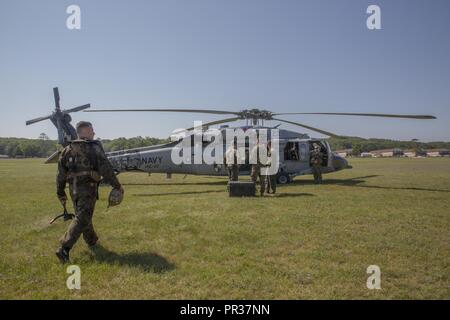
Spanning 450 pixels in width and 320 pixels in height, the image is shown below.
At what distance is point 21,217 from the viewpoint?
8.34 m

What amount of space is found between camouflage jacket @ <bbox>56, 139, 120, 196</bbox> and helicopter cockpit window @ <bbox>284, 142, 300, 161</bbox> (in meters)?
12.0

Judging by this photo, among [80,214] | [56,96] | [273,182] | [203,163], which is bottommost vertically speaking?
[273,182]

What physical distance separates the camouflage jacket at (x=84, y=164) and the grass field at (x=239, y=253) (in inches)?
47.9

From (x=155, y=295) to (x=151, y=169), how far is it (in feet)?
41.9

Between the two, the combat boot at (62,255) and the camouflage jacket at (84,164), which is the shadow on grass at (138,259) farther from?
the camouflage jacket at (84,164)

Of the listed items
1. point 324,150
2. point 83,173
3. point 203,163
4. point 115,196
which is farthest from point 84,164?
point 324,150

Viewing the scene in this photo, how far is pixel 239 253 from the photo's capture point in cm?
528

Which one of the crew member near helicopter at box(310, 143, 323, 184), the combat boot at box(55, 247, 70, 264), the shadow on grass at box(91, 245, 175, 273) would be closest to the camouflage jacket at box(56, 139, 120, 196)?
the combat boot at box(55, 247, 70, 264)

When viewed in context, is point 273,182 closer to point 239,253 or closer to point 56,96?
point 239,253

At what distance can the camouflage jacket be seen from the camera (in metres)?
5.13

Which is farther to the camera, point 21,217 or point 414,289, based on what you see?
point 21,217

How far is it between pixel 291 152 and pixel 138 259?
12.3m
